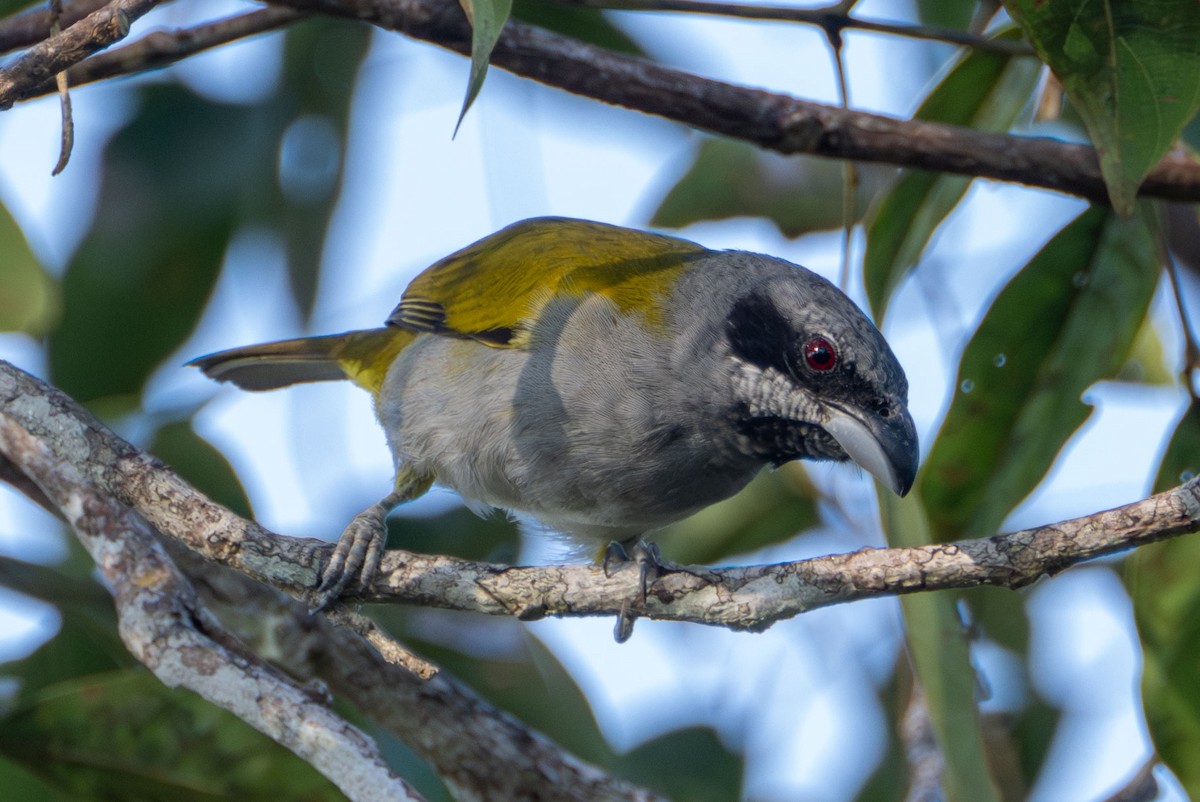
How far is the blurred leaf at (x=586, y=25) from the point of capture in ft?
15.1

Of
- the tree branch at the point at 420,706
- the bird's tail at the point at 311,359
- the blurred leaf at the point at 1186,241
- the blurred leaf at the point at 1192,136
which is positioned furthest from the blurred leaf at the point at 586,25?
the tree branch at the point at 420,706

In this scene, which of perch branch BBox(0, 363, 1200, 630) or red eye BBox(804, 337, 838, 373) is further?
red eye BBox(804, 337, 838, 373)

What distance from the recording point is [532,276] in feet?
13.8

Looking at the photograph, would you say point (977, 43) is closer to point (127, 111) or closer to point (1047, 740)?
point (1047, 740)

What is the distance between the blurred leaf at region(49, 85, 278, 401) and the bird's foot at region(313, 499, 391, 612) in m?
1.19

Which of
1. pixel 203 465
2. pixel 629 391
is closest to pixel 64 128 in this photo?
pixel 203 465

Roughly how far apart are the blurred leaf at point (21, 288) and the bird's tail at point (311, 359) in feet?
3.20

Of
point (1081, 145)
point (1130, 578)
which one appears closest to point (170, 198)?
point (1081, 145)

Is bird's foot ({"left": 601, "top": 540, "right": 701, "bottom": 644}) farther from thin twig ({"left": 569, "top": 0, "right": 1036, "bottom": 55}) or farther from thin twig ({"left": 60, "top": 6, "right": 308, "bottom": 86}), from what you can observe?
thin twig ({"left": 60, "top": 6, "right": 308, "bottom": 86})

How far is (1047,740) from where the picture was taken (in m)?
4.62

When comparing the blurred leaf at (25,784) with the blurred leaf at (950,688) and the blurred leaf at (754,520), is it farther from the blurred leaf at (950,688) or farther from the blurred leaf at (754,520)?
the blurred leaf at (754,520)

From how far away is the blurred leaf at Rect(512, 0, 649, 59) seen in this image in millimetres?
4609

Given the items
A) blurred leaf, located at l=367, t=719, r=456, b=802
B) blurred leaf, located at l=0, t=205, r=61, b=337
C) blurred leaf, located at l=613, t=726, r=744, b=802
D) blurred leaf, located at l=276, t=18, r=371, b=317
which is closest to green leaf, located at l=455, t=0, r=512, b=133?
blurred leaf, located at l=0, t=205, r=61, b=337

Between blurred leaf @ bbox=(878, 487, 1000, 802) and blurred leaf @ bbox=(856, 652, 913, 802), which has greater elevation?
blurred leaf @ bbox=(878, 487, 1000, 802)
